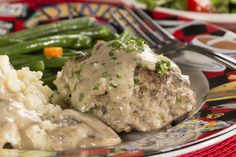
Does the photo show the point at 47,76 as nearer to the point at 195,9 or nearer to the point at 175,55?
the point at 175,55

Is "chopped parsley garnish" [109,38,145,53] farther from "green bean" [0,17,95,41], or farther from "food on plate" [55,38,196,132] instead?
"green bean" [0,17,95,41]

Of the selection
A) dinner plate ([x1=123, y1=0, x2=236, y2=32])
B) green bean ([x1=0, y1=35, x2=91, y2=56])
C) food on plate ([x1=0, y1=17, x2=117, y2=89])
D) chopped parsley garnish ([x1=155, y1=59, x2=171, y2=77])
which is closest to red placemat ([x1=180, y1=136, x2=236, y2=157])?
chopped parsley garnish ([x1=155, y1=59, x2=171, y2=77])

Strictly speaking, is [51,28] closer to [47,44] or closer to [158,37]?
[47,44]

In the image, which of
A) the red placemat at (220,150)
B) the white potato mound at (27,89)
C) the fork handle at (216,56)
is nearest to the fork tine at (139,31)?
the fork handle at (216,56)

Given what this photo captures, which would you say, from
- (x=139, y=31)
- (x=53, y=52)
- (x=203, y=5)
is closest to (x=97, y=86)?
(x=53, y=52)

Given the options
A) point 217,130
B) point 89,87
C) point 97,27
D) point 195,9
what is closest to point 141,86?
point 89,87

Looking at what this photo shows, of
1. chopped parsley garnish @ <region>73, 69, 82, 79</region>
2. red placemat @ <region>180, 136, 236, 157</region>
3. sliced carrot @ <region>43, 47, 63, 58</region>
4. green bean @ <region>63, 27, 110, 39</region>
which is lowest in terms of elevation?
red placemat @ <region>180, 136, 236, 157</region>
